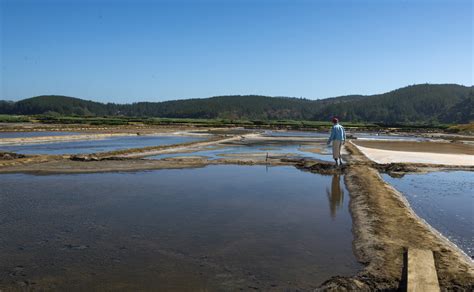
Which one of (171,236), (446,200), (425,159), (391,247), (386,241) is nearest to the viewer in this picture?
(391,247)

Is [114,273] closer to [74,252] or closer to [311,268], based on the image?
[74,252]

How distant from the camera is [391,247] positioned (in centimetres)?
746

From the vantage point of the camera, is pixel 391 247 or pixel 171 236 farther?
pixel 171 236

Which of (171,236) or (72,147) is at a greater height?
(171,236)

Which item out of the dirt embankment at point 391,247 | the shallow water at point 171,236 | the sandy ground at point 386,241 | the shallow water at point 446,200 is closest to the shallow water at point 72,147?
the sandy ground at point 386,241

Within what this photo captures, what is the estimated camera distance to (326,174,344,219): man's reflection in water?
11132 mm

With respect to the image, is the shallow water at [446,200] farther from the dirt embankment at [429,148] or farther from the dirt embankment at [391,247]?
the dirt embankment at [429,148]

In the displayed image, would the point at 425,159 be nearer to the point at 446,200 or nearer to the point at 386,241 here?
the point at 446,200

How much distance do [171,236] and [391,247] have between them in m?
4.32

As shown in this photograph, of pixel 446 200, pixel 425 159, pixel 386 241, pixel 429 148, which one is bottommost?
pixel 429 148

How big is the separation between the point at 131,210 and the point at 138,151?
1913cm

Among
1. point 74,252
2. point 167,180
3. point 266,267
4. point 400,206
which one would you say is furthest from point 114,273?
point 167,180

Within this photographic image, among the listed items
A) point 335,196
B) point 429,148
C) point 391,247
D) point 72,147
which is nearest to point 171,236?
point 391,247

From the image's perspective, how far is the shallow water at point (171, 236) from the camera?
236 inches
